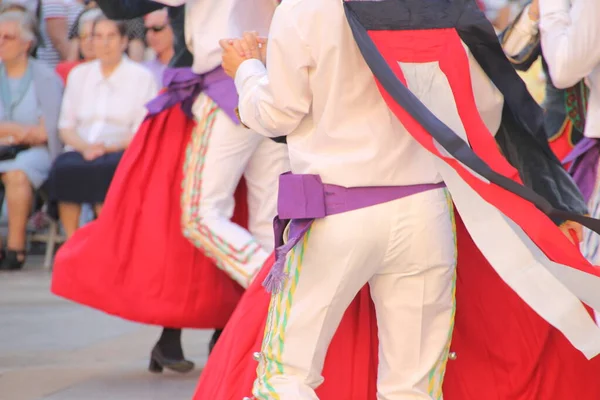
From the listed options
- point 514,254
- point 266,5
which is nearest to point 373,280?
point 514,254

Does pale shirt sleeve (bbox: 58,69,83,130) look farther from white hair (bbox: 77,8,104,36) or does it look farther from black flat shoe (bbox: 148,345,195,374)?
black flat shoe (bbox: 148,345,195,374)

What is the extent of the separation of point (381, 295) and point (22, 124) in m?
5.75

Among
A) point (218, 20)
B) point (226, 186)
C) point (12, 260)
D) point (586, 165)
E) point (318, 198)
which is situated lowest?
point (12, 260)

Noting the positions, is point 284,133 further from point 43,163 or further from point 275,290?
point 43,163

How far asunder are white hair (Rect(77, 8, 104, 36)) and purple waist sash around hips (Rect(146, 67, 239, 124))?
3793 mm

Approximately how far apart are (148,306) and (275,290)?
1.55 meters

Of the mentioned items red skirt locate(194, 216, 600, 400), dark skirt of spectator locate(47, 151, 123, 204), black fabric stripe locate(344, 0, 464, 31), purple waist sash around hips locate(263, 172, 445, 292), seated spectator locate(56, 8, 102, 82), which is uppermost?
black fabric stripe locate(344, 0, 464, 31)

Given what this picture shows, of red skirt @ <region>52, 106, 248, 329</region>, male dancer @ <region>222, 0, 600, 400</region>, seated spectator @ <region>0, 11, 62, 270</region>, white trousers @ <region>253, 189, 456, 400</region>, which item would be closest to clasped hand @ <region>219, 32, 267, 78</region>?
male dancer @ <region>222, 0, 600, 400</region>

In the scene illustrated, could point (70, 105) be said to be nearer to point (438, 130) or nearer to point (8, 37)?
point (8, 37)

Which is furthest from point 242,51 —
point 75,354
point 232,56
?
point 75,354

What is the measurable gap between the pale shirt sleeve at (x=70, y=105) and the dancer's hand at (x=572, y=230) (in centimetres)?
522

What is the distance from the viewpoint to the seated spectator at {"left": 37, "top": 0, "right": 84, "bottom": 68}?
9406mm

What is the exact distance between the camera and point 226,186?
4246 mm

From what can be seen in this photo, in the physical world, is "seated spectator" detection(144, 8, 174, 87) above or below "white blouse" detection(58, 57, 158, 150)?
above
